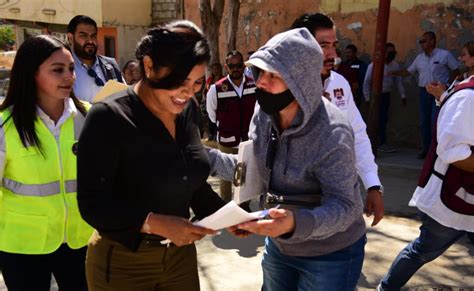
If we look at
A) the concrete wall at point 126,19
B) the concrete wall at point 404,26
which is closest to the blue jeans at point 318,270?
the concrete wall at point 404,26

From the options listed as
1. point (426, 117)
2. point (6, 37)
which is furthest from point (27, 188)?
point (6, 37)

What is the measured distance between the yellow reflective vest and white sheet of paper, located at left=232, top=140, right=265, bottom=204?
0.85 meters

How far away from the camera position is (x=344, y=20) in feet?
31.4

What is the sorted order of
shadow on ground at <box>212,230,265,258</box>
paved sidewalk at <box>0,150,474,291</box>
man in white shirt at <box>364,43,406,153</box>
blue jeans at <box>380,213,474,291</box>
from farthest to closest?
man in white shirt at <box>364,43,406,153</box>, shadow on ground at <box>212,230,265,258</box>, paved sidewalk at <box>0,150,474,291</box>, blue jeans at <box>380,213,474,291</box>

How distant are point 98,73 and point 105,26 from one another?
1229 centimetres

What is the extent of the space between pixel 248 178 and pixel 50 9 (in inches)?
655

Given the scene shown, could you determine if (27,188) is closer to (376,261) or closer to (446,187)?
(446,187)

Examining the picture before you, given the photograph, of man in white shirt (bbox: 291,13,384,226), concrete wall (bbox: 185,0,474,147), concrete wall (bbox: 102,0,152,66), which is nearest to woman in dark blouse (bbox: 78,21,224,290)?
man in white shirt (bbox: 291,13,384,226)

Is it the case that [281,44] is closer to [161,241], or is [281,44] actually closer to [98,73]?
[161,241]

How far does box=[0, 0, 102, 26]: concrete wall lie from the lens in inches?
608

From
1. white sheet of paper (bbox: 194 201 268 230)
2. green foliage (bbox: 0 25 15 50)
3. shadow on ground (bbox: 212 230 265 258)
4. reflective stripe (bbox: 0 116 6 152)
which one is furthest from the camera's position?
green foliage (bbox: 0 25 15 50)

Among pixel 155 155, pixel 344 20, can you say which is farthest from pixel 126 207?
pixel 344 20

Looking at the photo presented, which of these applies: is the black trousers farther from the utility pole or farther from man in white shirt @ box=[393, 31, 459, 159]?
man in white shirt @ box=[393, 31, 459, 159]

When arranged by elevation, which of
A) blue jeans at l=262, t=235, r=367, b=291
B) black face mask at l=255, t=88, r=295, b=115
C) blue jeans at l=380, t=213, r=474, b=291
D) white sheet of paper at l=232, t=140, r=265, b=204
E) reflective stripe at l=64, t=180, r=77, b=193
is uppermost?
black face mask at l=255, t=88, r=295, b=115
